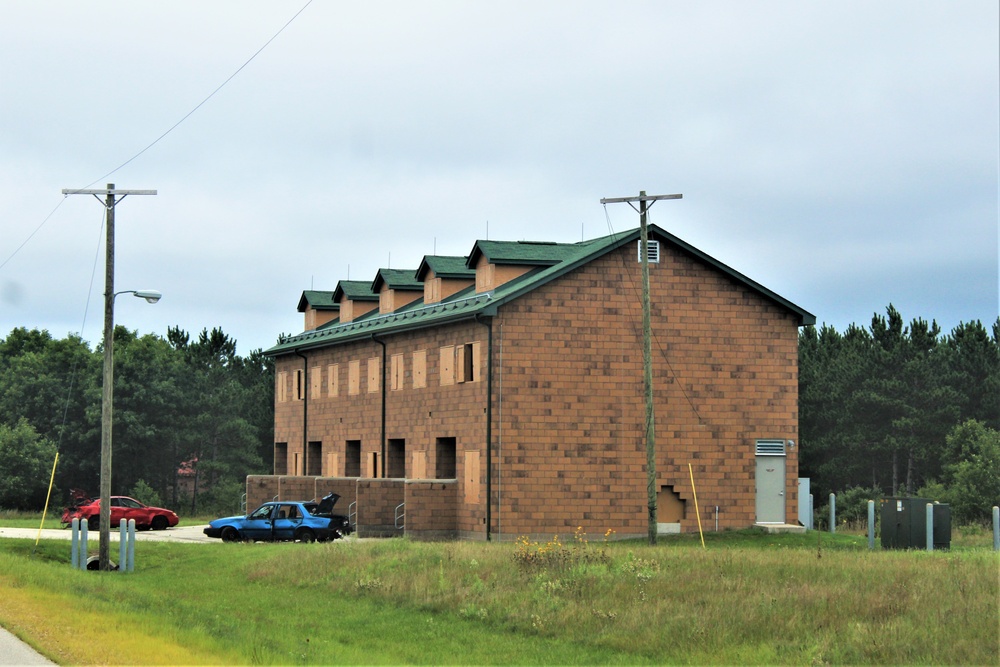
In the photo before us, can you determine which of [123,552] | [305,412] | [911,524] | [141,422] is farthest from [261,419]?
[911,524]

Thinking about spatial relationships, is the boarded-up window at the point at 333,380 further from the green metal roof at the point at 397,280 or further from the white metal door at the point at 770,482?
the white metal door at the point at 770,482

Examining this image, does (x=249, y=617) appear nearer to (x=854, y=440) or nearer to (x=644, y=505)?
(x=644, y=505)

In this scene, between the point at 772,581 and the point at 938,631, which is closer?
the point at 938,631

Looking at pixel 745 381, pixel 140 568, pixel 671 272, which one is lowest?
pixel 140 568

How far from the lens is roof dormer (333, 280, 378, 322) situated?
5653 cm

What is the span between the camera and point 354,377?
2051 inches

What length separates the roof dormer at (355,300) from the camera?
56531 mm

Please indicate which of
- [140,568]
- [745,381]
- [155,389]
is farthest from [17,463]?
[745,381]

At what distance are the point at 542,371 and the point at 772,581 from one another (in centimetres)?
1729

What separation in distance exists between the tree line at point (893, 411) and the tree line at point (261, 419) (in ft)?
0.29

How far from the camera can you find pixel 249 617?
26.3 m

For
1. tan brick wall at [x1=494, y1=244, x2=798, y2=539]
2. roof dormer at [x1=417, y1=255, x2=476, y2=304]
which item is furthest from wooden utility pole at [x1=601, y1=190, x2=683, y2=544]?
→ roof dormer at [x1=417, y1=255, x2=476, y2=304]

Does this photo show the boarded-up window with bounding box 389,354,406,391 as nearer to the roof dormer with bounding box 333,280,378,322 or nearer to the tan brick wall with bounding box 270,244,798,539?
the tan brick wall with bounding box 270,244,798,539

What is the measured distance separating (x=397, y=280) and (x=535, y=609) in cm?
2934
